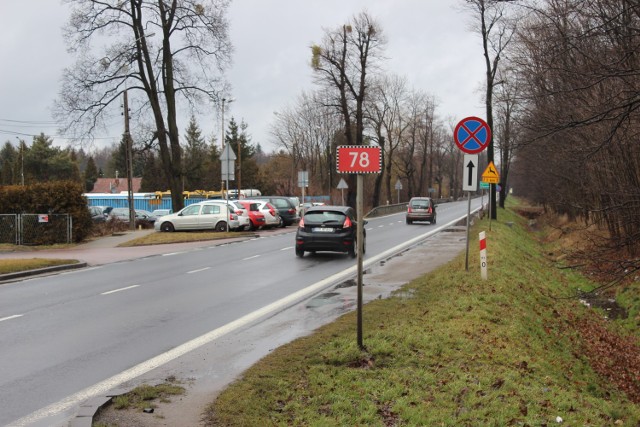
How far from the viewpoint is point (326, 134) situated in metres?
78.8

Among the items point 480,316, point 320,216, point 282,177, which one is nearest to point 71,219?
point 320,216

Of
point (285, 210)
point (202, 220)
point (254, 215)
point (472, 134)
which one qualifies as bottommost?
point (202, 220)

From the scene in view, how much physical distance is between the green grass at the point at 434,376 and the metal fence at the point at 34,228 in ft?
59.9

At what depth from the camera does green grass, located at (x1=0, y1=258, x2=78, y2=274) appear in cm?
1595

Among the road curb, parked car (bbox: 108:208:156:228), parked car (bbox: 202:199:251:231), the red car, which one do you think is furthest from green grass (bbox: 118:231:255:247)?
parked car (bbox: 108:208:156:228)

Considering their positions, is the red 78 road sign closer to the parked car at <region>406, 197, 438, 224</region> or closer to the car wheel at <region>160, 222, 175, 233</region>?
the car wheel at <region>160, 222, 175, 233</region>

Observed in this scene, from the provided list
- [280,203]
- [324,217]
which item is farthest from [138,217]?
[324,217]

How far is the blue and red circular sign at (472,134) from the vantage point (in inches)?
479

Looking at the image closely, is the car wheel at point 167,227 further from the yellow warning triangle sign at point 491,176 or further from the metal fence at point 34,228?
the yellow warning triangle sign at point 491,176

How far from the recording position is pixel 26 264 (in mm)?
16688

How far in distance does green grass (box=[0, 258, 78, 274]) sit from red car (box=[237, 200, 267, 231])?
15.1 meters

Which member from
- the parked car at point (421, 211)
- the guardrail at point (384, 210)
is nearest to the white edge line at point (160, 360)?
the parked car at point (421, 211)

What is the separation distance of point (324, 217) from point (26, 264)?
861cm

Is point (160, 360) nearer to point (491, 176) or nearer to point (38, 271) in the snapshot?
point (38, 271)
